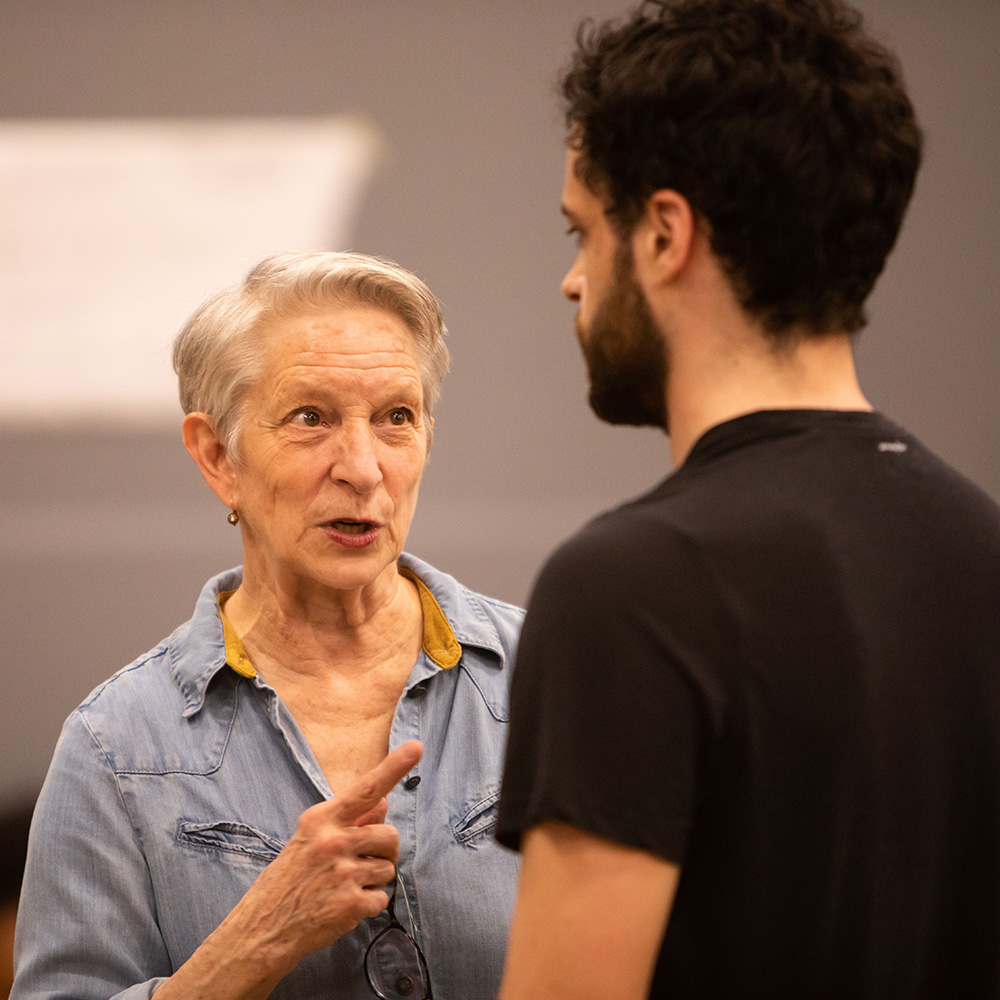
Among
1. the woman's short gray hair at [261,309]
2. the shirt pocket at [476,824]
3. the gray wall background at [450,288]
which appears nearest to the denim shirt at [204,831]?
the shirt pocket at [476,824]

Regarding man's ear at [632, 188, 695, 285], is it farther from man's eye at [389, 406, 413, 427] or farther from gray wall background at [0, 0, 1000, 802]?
gray wall background at [0, 0, 1000, 802]

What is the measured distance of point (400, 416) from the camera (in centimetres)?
165

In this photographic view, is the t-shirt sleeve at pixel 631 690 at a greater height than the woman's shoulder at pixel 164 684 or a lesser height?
greater

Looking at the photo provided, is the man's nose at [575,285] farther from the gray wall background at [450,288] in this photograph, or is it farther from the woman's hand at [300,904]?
the gray wall background at [450,288]

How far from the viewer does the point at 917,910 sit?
813 mm

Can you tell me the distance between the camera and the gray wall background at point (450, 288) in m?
3.10

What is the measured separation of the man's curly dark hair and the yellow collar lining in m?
0.85

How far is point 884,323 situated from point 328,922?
2.61 metres

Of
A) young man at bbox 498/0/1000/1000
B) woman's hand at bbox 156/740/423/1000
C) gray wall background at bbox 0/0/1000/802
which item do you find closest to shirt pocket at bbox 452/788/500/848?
woman's hand at bbox 156/740/423/1000

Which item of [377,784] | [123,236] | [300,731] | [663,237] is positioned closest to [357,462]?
[300,731]

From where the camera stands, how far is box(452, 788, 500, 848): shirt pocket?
1.46 metres

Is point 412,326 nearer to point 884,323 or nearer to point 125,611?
point 125,611

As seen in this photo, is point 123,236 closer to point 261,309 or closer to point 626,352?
point 261,309

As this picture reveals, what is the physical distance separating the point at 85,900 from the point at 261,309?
812 millimetres
